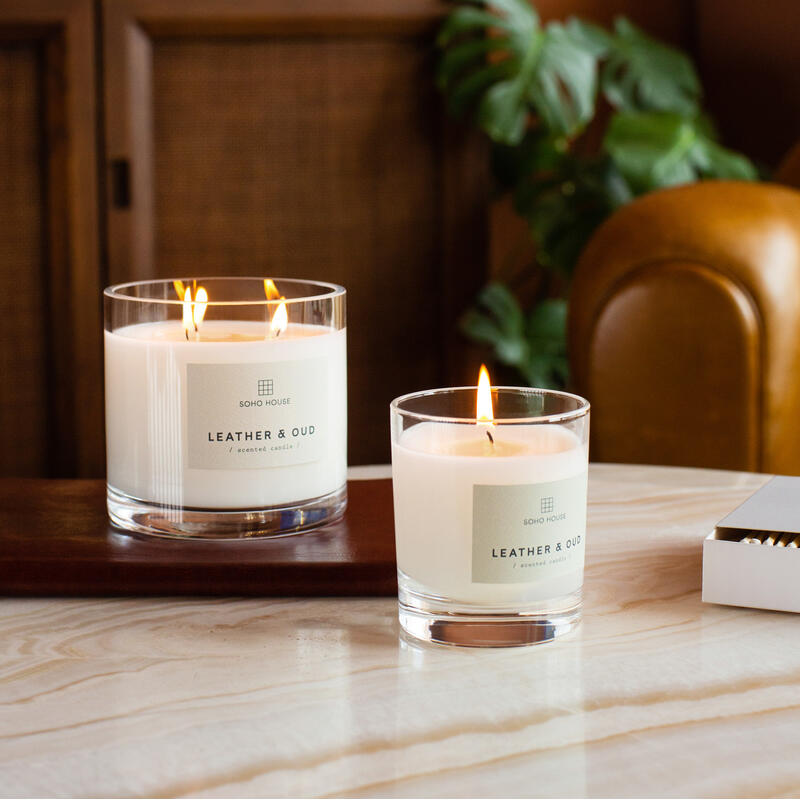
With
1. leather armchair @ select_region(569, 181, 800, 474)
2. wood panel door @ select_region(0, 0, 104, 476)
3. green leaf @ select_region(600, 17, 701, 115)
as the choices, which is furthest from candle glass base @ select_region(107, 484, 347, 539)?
green leaf @ select_region(600, 17, 701, 115)

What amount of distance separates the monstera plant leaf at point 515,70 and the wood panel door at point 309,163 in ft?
0.22

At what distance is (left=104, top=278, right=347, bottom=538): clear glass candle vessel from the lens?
2.17ft

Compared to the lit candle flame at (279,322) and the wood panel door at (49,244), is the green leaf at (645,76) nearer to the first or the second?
the wood panel door at (49,244)

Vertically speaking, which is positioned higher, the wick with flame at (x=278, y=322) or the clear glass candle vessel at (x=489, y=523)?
the wick with flame at (x=278, y=322)

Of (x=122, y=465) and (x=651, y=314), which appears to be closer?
(x=122, y=465)

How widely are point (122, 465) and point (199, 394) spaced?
2.9 inches

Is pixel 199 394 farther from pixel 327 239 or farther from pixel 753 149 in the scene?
pixel 753 149

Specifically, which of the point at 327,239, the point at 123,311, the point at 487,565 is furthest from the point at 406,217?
the point at 487,565

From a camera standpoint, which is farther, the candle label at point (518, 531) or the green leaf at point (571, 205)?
the green leaf at point (571, 205)

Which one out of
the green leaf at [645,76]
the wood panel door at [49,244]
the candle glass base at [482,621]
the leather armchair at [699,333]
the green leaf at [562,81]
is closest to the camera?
the candle glass base at [482,621]

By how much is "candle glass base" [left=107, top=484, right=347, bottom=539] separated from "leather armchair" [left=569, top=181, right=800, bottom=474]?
0.71 m

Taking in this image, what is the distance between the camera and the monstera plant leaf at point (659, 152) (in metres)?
1.93

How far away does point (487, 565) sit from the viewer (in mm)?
554

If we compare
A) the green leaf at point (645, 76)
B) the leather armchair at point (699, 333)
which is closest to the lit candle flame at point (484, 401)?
the leather armchair at point (699, 333)
